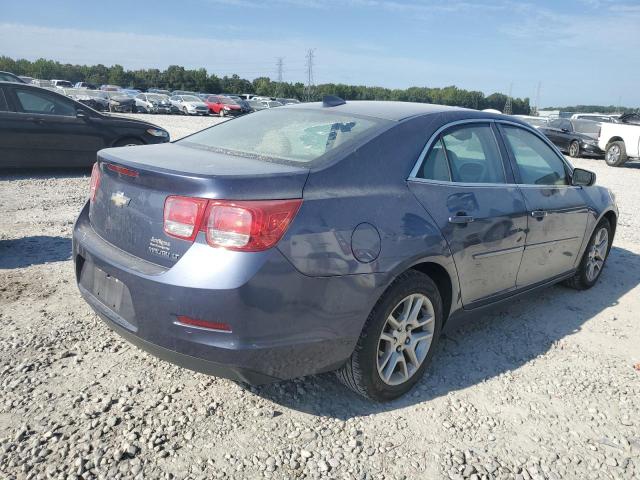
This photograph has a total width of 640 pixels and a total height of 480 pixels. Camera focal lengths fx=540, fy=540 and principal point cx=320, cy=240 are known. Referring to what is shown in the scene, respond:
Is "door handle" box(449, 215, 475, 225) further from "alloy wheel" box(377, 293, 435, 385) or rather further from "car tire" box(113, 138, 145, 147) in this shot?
"car tire" box(113, 138, 145, 147)

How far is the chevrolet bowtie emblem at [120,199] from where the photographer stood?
2705mm

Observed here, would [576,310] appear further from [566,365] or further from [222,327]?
[222,327]

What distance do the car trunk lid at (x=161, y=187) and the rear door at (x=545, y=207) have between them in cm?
203

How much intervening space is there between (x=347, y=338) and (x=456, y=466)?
781 mm

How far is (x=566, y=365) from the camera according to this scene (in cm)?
360

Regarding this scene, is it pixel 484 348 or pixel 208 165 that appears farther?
pixel 484 348

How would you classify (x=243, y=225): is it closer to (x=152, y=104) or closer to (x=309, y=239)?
(x=309, y=239)

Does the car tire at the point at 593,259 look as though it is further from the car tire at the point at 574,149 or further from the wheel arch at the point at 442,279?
the car tire at the point at 574,149

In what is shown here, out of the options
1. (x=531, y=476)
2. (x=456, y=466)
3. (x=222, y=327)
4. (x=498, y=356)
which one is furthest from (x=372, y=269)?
(x=498, y=356)

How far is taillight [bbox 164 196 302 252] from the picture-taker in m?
2.33

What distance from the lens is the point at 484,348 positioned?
3.78m

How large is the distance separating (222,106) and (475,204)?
1616 inches

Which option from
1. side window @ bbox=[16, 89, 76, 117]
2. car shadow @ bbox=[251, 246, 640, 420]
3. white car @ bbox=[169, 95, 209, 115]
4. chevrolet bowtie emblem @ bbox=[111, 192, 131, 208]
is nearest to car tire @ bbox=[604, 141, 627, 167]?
car shadow @ bbox=[251, 246, 640, 420]

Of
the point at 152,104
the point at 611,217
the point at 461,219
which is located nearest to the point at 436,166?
the point at 461,219
